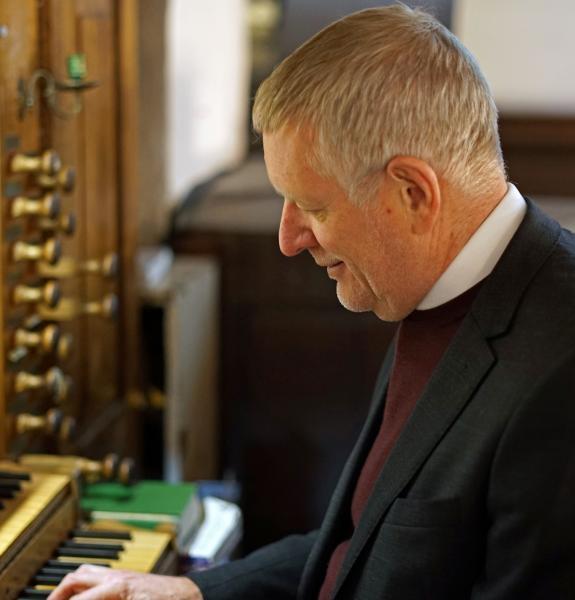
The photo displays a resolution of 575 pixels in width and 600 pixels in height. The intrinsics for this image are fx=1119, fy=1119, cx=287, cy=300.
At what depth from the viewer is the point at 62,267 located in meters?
2.54

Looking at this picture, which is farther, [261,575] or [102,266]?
[102,266]

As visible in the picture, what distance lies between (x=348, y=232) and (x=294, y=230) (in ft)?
0.34

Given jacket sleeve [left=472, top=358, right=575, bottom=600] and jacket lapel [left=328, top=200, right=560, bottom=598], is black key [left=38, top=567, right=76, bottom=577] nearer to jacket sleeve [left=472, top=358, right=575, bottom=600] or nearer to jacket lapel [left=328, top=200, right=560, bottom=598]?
jacket lapel [left=328, top=200, right=560, bottom=598]

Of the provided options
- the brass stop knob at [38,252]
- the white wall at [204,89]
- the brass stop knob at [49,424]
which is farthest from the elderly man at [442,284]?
the white wall at [204,89]

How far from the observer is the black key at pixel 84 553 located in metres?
2.03

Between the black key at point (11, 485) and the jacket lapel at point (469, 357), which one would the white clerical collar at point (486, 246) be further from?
the black key at point (11, 485)

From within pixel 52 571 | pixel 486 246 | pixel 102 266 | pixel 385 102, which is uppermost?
pixel 385 102

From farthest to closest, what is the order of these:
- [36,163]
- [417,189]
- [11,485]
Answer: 1. [36,163]
2. [11,485]
3. [417,189]

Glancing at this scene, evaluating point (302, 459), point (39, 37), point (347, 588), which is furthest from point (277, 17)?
point (347, 588)

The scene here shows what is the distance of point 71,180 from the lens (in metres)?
2.47

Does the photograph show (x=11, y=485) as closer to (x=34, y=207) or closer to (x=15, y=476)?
(x=15, y=476)

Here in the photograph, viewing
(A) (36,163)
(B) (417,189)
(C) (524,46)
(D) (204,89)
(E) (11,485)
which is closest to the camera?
(B) (417,189)

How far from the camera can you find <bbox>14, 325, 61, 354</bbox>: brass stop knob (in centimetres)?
239

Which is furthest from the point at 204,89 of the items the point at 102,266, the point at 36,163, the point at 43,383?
the point at 43,383
